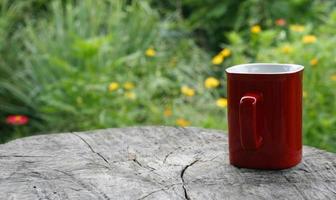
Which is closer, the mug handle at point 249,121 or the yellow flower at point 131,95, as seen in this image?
the mug handle at point 249,121

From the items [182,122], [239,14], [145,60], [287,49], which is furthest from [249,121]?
[239,14]

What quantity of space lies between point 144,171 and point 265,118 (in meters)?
0.30

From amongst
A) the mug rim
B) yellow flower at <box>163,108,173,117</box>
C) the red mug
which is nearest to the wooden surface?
the red mug

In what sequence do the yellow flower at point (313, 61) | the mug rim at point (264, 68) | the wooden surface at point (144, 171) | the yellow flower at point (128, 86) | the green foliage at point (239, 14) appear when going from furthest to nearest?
the green foliage at point (239, 14), the yellow flower at point (128, 86), the yellow flower at point (313, 61), the mug rim at point (264, 68), the wooden surface at point (144, 171)

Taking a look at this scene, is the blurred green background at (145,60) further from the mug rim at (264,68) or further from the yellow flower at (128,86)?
the mug rim at (264,68)

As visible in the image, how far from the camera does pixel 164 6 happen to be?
197 inches

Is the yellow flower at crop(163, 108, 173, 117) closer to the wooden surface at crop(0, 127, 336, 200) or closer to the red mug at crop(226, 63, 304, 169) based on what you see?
the wooden surface at crop(0, 127, 336, 200)

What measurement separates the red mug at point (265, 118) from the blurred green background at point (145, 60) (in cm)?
140

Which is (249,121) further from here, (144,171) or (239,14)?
(239,14)

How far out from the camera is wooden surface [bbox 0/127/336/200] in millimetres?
1238

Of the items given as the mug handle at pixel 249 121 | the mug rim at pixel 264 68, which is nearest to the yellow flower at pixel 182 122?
the mug rim at pixel 264 68

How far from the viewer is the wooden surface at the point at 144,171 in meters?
1.24

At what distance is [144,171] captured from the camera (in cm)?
137

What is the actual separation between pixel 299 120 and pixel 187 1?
3.43m
